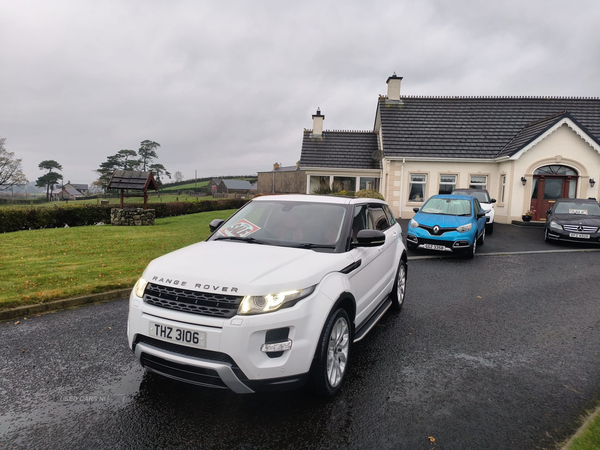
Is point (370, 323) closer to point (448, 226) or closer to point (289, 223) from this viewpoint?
point (289, 223)

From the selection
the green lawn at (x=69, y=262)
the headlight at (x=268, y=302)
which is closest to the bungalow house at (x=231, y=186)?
the green lawn at (x=69, y=262)

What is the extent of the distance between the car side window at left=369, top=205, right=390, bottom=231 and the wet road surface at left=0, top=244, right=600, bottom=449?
1394mm

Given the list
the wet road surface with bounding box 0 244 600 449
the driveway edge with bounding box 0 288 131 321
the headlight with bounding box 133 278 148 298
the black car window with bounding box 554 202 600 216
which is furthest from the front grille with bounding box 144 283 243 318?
the black car window with bounding box 554 202 600 216

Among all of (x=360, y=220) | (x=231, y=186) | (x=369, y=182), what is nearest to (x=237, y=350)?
(x=360, y=220)

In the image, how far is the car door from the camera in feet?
13.3

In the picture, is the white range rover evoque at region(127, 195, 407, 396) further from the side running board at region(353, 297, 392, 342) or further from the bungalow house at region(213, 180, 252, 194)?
the bungalow house at region(213, 180, 252, 194)

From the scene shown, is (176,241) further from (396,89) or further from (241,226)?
(396,89)

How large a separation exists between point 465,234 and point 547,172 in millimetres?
12869

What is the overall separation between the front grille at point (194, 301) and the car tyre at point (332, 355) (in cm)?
81

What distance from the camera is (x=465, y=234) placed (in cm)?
1056

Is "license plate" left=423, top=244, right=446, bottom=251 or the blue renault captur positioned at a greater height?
the blue renault captur

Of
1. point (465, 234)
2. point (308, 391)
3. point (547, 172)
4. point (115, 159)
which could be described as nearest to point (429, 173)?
point (547, 172)

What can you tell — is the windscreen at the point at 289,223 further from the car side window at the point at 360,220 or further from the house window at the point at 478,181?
the house window at the point at 478,181

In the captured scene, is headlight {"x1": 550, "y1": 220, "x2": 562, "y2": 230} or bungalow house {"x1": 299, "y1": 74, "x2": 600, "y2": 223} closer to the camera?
headlight {"x1": 550, "y1": 220, "x2": 562, "y2": 230}
